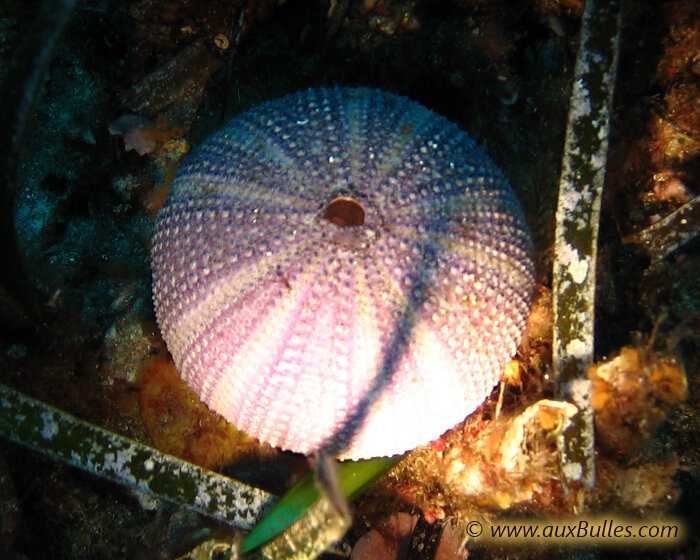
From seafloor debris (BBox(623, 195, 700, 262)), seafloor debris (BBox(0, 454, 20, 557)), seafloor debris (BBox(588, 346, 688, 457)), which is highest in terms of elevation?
seafloor debris (BBox(623, 195, 700, 262))

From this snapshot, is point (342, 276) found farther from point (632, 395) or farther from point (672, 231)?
point (672, 231)

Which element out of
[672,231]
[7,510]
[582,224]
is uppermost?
[582,224]

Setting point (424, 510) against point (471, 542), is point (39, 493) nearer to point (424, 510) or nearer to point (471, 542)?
point (424, 510)

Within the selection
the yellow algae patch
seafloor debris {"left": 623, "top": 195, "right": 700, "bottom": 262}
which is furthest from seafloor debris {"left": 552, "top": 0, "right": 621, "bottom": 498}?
the yellow algae patch

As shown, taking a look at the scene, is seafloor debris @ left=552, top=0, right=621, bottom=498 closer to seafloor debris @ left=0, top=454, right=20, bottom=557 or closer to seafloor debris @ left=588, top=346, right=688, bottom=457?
seafloor debris @ left=588, top=346, right=688, bottom=457

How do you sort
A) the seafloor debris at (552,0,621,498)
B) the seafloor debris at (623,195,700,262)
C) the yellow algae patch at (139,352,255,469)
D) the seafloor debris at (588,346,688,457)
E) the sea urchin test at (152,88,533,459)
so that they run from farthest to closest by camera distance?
1. the yellow algae patch at (139,352,255,469)
2. the seafloor debris at (623,195,700,262)
3. the seafloor debris at (552,0,621,498)
4. the seafloor debris at (588,346,688,457)
5. the sea urchin test at (152,88,533,459)

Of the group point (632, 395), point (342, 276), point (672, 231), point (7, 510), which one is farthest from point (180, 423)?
point (672, 231)

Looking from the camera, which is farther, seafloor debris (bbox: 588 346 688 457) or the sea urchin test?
seafloor debris (bbox: 588 346 688 457)

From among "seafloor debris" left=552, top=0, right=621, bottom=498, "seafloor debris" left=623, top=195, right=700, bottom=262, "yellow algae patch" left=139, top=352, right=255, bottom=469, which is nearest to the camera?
"seafloor debris" left=552, top=0, right=621, bottom=498

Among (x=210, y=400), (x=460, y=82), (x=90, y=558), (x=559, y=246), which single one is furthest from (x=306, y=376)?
(x=460, y=82)
